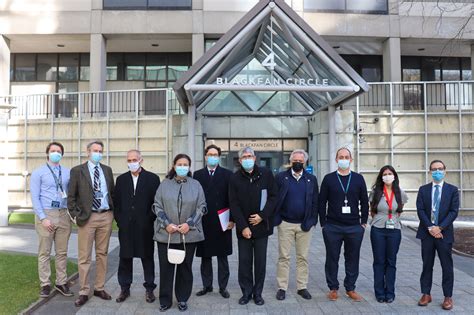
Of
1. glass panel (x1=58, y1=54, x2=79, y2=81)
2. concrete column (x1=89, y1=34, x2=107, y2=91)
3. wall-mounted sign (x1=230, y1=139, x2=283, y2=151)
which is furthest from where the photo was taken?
glass panel (x1=58, y1=54, x2=79, y2=81)

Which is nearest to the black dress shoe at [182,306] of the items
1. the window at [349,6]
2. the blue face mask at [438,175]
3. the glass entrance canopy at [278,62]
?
the blue face mask at [438,175]

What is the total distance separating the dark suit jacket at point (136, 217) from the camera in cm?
557

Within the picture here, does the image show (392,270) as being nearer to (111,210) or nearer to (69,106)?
(111,210)

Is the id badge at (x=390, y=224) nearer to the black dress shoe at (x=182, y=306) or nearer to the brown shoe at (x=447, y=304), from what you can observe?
the brown shoe at (x=447, y=304)

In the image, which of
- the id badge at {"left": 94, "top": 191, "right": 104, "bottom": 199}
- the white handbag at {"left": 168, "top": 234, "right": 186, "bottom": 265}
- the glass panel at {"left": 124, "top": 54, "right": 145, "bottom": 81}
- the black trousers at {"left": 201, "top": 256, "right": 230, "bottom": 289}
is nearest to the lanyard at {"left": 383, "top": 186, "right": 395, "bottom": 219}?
the black trousers at {"left": 201, "top": 256, "right": 230, "bottom": 289}

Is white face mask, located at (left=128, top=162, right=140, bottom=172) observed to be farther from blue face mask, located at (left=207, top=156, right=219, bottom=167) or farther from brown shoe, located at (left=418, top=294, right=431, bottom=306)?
brown shoe, located at (left=418, top=294, right=431, bottom=306)

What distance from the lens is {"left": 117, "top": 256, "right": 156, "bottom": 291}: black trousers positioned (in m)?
5.69

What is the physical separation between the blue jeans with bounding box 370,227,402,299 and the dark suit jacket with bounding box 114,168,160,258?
3.05 m

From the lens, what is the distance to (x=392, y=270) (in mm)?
5680

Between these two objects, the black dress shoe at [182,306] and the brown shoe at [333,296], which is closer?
the black dress shoe at [182,306]

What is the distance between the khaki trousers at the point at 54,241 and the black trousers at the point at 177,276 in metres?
1.52

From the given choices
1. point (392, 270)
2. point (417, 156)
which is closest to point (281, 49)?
point (417, 156)

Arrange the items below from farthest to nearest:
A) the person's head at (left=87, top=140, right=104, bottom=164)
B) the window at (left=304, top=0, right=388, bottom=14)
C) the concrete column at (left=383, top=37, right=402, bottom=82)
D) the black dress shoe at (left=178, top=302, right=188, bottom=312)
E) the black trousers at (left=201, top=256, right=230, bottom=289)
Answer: the concrete column at (left=383, top=37, right=402, bottom=82), the window at (left=304, top=0, right=388, bottom=14), the black trousers at (left=201, top=256, right=230, bottom=289), the person's head at (left=87, top=140, right=104, bottom=164), the black dress shoe at (left=178, top=302, right=188, bottom=312)

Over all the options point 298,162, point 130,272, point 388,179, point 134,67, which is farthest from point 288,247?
point 134,67
